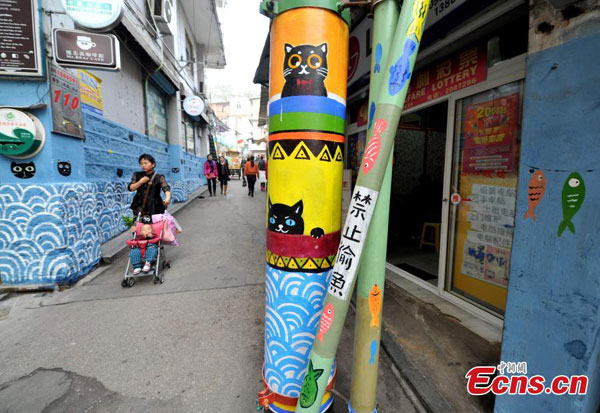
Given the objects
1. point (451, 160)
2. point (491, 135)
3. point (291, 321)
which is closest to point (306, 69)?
point (291, 321)

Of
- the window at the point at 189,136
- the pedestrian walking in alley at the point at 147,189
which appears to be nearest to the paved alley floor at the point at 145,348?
the pedestrian walking in alley at the point at 147,189

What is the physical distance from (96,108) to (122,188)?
1733mm

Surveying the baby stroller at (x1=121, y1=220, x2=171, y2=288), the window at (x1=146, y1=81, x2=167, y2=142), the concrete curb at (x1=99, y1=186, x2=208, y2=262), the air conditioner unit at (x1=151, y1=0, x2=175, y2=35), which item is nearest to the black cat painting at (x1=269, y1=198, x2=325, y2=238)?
the baby stroller at (x1=121, y1=220, x2=171, y2=288)

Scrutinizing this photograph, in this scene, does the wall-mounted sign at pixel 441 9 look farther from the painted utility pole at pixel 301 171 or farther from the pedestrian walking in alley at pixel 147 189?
the pedestrian walking in alley at pixel 147 189

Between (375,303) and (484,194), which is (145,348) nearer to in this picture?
(375,303)

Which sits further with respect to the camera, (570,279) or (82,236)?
(82,236)

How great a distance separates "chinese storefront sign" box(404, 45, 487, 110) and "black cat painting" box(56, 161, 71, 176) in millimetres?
4823

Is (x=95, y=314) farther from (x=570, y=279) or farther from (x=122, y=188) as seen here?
(x=570, y=279)

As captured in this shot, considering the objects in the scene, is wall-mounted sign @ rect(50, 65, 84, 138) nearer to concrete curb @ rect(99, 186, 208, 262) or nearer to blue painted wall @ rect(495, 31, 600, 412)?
concrete curb @ rect(99, 186, 208, 262)

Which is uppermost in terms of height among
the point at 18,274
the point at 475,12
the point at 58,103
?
the point at 475,12

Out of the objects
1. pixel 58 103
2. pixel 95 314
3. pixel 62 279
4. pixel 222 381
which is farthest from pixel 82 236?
pixel 222 381

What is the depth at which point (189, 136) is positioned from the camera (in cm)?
1283

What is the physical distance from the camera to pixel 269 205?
153 centimetres

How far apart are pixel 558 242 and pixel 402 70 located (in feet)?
4.19
